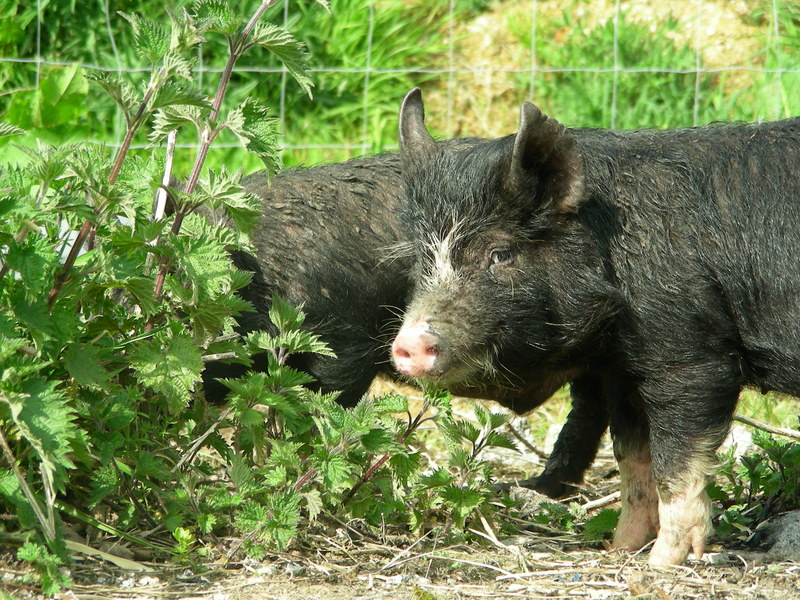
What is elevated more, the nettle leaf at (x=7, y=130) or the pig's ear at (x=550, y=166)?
the nettle leaf at (x=7, y=130)

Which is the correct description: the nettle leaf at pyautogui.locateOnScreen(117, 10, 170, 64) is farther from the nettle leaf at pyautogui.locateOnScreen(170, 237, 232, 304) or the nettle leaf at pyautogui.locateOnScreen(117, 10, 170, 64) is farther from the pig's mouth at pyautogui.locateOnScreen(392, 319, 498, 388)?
the pig's mouth at pyautogui.locateOnScreen(392, 319, 498, 388)

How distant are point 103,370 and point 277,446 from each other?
0.68 meters

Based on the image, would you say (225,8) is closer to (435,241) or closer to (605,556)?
(435,241)

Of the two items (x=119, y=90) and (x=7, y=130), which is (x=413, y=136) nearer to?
(x=119, y=90)

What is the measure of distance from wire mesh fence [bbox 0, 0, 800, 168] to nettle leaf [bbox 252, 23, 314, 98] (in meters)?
4.45

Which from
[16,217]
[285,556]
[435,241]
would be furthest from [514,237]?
[16,217]

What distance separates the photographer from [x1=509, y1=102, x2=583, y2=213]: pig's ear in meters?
3.89

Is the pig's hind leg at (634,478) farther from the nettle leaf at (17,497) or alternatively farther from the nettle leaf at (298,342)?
the nettle leaf at (17,497)

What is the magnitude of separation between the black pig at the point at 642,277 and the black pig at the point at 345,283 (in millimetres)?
654

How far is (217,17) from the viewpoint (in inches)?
133

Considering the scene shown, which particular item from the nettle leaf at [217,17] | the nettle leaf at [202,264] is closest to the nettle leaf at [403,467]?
the nettle leaf at [202,264]

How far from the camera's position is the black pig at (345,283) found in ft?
15.8

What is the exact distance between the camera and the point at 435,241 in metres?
4.11

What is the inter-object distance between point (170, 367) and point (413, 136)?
1551 millimetres
